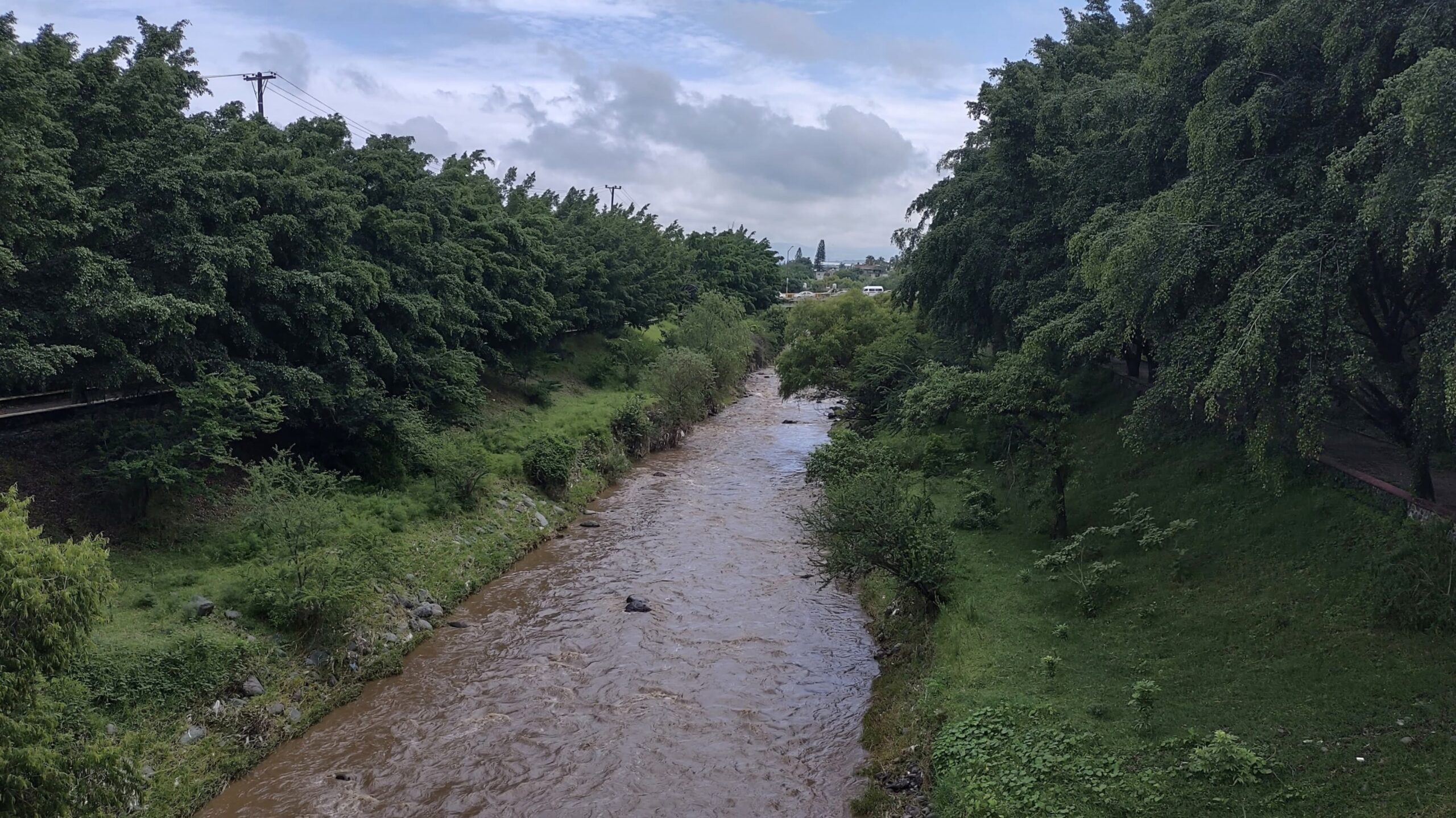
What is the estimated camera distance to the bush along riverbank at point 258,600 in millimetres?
11117

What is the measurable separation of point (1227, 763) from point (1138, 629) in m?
5.08

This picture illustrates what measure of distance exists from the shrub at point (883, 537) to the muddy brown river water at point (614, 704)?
2331 mm

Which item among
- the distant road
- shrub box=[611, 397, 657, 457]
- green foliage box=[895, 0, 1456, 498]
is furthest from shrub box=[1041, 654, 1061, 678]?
shrub box=[611, 397, 657, 457]

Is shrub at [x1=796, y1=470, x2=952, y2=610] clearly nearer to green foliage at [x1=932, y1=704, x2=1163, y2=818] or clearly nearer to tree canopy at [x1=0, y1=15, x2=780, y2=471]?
green foliage at [x1=932, y1=704, x2=1163, y2=818]

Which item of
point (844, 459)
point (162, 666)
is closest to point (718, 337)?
point (844, 459)

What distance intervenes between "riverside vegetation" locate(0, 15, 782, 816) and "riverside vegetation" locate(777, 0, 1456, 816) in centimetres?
1028

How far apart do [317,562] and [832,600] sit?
39.4ft

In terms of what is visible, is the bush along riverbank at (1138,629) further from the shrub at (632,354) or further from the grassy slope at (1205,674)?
the shrub at (632,354)

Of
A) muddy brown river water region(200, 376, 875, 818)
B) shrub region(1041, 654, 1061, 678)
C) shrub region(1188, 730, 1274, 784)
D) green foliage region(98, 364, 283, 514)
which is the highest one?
green foliage region(98, 364, 283, 514)

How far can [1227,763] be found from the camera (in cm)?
1082

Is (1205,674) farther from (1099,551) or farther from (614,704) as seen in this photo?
(614,704)

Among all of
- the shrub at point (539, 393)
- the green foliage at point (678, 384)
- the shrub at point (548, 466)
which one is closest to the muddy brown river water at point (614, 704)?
the shrub at point (548, 466)

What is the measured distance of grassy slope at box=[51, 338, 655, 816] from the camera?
13.4 m

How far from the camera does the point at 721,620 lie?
68.2 ft
